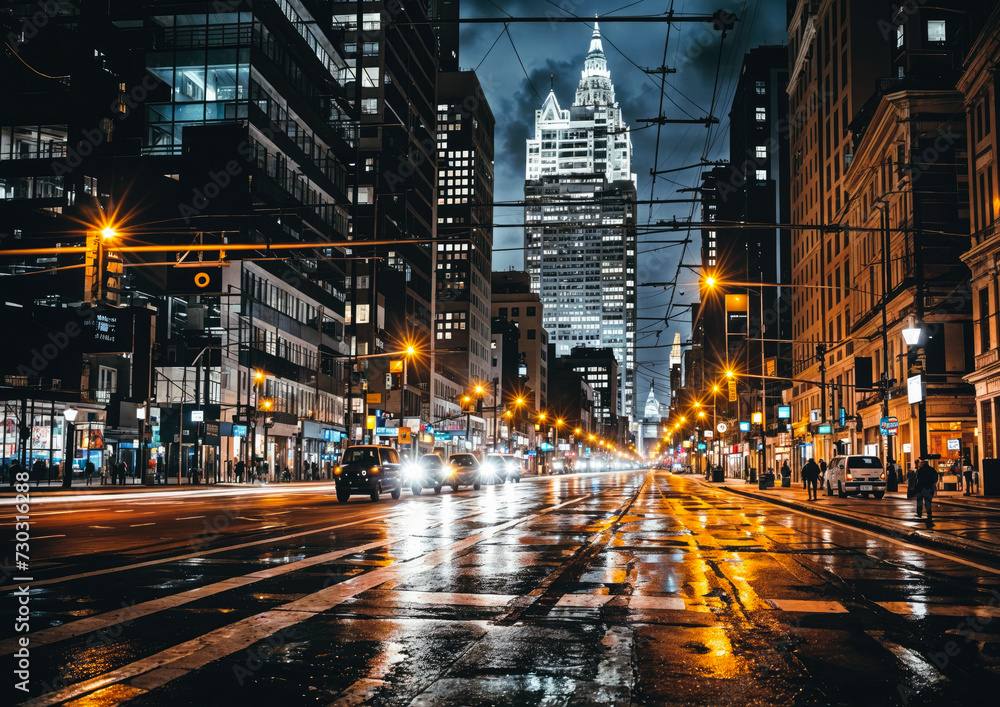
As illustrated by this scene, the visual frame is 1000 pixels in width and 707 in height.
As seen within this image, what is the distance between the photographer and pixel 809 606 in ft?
33.4

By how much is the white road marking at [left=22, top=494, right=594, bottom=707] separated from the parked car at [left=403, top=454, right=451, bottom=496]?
3169 cm

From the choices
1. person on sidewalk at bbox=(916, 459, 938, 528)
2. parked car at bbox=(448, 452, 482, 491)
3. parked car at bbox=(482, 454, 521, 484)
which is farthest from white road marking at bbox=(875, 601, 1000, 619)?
parked car at bbox=(482, 454, 521, 484)

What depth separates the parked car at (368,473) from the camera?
1366 inches

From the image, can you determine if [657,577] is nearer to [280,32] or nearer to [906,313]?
[906,313]

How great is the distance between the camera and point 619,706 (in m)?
5.94

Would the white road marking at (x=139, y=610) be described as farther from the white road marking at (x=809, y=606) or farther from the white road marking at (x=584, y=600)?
the white road marking at (x=809, y=606)

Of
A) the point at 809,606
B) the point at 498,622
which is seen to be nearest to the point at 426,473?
the point at 809,606

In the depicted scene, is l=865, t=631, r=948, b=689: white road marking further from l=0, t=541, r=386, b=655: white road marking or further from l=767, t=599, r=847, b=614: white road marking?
l=0, t=541, r=386, b=655: white road marking

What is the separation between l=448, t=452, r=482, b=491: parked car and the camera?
48812 mm

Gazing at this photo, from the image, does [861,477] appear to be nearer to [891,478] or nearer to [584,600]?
[891,478]

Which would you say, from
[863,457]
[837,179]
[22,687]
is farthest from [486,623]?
[837,179]

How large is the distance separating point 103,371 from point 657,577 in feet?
178

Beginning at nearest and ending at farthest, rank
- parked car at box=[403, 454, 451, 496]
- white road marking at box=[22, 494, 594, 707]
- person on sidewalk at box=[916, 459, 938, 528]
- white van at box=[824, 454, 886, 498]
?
white road marking at box=[22, 494, 594, 707]
person on sidewalk at box=[916, 459, 938, 528]
white van at box=[824, 454, 886, 498]
parked car at box=[403, 454, 451, 496]

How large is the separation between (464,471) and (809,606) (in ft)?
132
